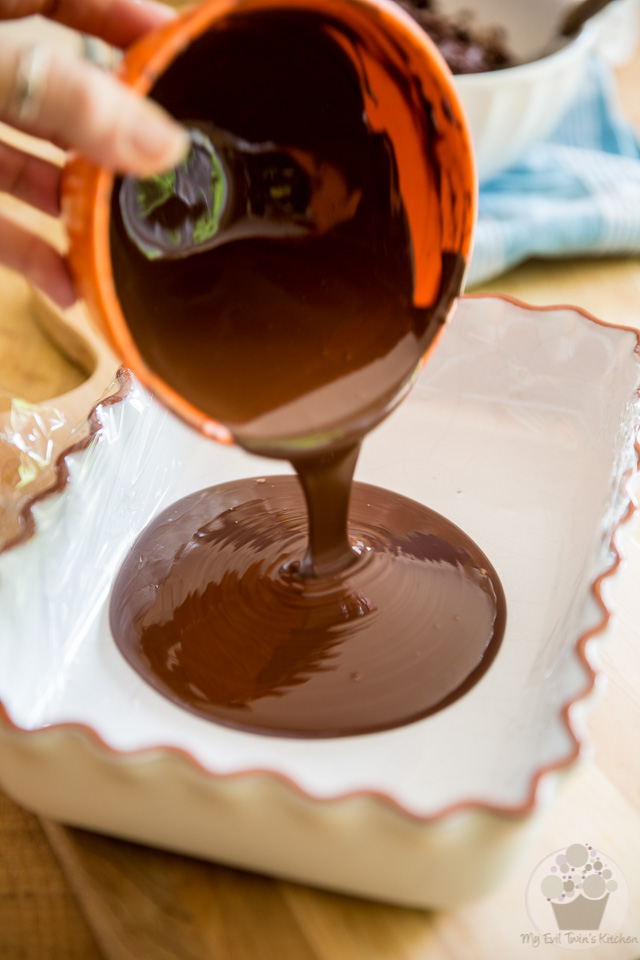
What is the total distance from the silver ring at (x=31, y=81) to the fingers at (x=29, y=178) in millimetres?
381

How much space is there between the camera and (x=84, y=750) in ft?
2.30

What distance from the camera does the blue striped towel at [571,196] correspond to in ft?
5.09

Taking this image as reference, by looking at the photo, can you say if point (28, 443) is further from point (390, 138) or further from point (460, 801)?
point (460, 801)

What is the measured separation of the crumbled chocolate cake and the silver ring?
35.8 inches

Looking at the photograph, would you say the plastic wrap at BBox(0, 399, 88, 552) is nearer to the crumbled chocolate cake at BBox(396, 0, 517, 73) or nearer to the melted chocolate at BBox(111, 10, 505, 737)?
the melted chocolate at BBox(111, 10, 505, 737)

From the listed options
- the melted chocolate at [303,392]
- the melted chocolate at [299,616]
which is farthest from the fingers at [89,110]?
the melted chocolate at [299,616]

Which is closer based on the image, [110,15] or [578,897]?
[578,897]

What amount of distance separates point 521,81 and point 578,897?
1134 millimetres

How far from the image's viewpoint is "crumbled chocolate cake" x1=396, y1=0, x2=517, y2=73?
58.9 inches

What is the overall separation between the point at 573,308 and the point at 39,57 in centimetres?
73

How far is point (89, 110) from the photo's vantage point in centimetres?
68

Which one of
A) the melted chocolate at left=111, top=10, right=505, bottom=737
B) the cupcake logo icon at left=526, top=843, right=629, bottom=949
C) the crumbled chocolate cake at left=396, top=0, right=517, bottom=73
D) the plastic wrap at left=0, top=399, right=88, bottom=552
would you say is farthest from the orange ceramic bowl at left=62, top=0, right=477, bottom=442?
the crumbled chocolate cake at left=396, top=0, right=517, bottom=73

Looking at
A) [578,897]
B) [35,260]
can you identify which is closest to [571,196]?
[35,260]

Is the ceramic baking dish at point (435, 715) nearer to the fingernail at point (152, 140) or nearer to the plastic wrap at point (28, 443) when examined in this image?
the plastic wrap at point (28, 443)
